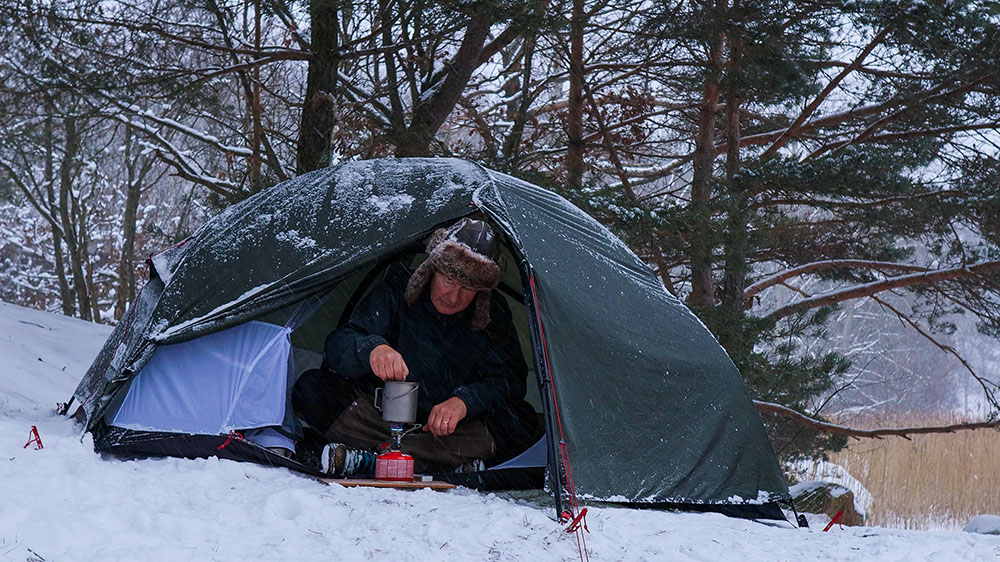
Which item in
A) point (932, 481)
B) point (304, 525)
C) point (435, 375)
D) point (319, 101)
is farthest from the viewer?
point (932, 481)

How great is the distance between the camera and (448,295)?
396 centimetres

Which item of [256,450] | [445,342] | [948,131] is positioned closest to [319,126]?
[445,342]

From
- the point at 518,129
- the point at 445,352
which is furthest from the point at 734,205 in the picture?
the point at 445,352

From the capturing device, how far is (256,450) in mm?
3557

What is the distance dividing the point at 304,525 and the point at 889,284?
689 centimetres

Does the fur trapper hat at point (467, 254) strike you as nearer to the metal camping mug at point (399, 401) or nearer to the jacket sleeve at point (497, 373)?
the jacket sleeve at point (497, 373)

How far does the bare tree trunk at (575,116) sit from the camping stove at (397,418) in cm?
326

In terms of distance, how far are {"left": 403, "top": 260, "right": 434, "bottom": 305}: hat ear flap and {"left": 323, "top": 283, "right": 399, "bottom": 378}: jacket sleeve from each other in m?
0.10

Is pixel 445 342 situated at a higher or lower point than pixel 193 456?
higher

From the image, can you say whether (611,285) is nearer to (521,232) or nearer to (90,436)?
(521,232)

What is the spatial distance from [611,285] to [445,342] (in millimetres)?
A: 773

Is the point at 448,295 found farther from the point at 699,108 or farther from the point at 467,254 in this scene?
the point at 699,108

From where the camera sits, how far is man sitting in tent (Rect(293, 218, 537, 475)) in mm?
3947

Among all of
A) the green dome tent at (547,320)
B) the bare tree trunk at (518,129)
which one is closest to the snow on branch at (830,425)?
the bare tree trunk at (518,129)
